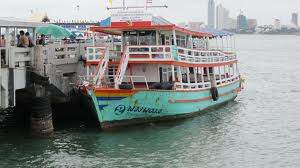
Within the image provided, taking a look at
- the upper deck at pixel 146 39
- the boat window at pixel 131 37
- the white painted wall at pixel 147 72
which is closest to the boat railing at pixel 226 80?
the upper deck at pixel 146 39

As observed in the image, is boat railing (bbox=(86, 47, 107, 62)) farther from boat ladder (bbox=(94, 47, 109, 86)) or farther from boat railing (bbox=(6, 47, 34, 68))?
boat railing (bbox=(6, 47, 34, 68))

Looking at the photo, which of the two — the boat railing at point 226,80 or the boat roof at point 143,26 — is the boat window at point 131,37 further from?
the boat railing at point 226,80

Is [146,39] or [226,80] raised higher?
[146,39]

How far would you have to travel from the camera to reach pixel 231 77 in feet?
103

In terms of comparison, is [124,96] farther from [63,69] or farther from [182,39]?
[182,39]

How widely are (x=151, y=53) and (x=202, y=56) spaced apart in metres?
4.78

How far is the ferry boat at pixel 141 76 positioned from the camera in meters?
21.3

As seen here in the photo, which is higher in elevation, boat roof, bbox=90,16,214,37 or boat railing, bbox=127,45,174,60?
boat roof, bbox=90,16,214,37

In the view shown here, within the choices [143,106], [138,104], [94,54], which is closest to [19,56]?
[94,54]

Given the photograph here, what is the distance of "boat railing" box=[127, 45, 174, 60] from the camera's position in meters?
22.3

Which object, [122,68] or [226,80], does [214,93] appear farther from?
[122,68]

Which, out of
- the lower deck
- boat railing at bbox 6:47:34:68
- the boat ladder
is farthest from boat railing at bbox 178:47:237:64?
boat railing at bbox 6:47:34:68

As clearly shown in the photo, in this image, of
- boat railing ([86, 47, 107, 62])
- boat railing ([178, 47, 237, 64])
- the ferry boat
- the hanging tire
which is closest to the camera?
the hanging tire

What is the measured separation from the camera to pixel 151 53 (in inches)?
881
